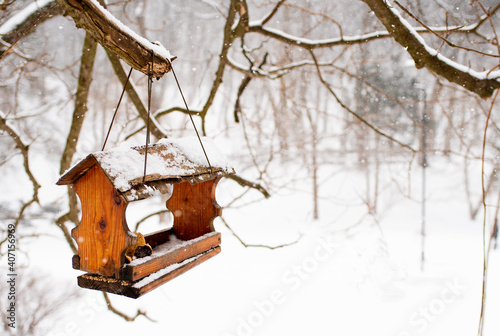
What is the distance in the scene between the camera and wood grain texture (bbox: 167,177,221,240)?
6.06ft

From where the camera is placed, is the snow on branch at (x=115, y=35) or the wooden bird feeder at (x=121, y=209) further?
the wooden bird feeder at (x=121, y=209)

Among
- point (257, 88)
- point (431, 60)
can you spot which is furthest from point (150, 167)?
point (257, 88)

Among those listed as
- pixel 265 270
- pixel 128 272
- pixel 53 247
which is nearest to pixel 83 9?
pixel 128 272

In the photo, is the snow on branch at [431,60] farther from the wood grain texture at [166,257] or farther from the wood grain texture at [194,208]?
the wood grain texture at [166,257]

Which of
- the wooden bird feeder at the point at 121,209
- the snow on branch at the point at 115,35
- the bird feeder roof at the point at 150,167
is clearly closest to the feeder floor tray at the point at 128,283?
the wooden bird feeder at the point at 121,209

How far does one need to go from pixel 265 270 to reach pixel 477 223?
6.29 metres

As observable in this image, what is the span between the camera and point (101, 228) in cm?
129

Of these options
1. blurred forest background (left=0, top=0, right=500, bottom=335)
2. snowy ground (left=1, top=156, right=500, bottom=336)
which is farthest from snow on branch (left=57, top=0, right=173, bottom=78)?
snowy ground (left=1, top=156, right=500, bottom=336)

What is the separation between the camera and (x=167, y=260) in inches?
55.4

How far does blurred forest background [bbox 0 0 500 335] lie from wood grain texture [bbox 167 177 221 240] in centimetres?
90

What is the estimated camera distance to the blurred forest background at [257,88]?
8.78 feet

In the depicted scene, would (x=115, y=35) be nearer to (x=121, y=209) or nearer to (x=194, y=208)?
(x=121, y=209)

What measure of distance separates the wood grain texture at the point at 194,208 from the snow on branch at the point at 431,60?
1173 millimetres

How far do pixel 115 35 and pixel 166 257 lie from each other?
0.78 metres
